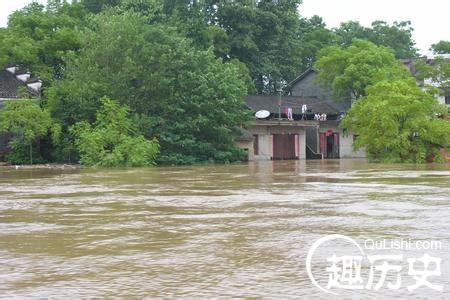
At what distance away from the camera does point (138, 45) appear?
31719mm

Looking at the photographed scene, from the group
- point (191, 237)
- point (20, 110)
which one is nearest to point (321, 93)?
point (20, 110)

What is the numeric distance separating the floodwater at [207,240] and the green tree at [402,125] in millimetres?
17780

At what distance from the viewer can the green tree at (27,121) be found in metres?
29.8

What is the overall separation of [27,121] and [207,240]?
24.3 meters

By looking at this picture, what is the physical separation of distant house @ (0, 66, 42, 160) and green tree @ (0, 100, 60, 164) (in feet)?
5.24

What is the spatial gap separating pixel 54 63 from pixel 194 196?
1007 inches

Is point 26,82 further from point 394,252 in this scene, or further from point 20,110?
point 394,252

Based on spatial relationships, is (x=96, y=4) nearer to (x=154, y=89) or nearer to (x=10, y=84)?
(x=10, y=84)

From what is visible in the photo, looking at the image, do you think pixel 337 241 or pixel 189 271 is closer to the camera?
pixel 189 271

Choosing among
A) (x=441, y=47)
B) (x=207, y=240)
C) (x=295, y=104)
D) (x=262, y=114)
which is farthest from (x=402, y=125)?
(x=441, y=47)

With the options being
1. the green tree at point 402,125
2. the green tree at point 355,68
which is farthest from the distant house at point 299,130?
the green tree at point 402,125

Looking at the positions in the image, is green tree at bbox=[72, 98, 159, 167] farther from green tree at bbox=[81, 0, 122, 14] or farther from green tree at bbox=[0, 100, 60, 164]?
green tree at bbox=[81, 0, 122, 14]

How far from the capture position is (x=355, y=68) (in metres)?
40.6

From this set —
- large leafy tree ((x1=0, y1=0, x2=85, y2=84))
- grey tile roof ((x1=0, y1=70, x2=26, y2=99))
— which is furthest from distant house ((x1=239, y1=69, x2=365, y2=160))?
grey tile roof ((x1=0, y1=70, x2=26, y2=99))
